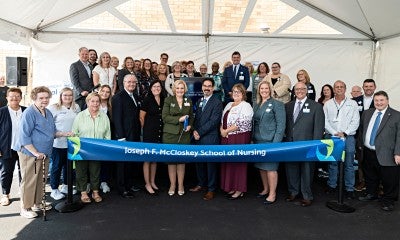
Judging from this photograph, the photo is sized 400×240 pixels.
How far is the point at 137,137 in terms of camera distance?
430cm

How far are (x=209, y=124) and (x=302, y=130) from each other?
3.81 ft

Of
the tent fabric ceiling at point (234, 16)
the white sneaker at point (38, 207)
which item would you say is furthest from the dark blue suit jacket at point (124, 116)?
the tent fabric ceiling at point (234, 16)

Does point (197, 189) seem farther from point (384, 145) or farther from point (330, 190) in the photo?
point (384, 145)

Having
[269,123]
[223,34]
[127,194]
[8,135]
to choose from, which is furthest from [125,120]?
[223,34]

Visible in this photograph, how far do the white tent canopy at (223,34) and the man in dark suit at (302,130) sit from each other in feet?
11.1

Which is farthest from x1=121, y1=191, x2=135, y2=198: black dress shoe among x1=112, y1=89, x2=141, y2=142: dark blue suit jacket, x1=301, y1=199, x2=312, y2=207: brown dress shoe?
x1=301, y1=199, x2=312, y2=207: brown dress shoe

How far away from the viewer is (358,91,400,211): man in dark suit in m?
3.99

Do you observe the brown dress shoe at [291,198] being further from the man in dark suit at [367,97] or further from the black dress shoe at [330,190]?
the man in dark suit at [367,97]

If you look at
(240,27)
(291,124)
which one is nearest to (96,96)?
(291,124)

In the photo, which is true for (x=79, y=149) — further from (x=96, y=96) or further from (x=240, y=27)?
(x=240, y=27)

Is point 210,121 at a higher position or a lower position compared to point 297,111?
lower

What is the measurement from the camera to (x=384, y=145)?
13.1 feet

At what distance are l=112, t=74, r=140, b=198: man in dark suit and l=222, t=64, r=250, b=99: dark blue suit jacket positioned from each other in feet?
7.15

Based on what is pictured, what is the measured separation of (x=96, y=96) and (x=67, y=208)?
1.34 m
